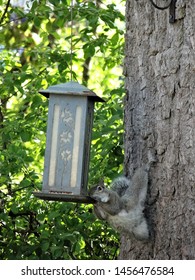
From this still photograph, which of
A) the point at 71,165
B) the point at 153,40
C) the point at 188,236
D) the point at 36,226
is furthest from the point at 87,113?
the point at 36,226

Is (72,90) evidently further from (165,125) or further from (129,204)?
(129,204)

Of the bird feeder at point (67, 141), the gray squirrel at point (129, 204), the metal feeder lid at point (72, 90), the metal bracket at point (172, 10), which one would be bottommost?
the gray squirrel at point (129, 204)

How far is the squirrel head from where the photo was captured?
255cm

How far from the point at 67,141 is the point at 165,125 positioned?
1.17ft

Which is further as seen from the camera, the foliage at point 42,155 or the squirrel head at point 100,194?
the foliage at point 42,155

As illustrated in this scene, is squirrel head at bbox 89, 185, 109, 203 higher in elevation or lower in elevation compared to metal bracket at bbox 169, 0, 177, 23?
lower

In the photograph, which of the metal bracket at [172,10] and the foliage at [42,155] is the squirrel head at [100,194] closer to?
the metal bracket at [172,10]

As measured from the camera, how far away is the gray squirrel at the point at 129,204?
254 cm

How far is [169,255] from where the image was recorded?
251cm

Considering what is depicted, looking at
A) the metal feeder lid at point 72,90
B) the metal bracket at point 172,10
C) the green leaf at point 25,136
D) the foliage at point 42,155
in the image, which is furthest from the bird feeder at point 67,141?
the green leaf at point 25,136

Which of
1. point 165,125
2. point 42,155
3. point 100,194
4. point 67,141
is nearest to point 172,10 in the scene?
point 165,125

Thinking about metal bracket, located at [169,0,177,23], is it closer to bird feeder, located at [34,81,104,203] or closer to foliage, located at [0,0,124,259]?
bird feeder, located at [34,81,104,203]

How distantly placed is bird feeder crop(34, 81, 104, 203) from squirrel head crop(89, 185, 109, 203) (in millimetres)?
40

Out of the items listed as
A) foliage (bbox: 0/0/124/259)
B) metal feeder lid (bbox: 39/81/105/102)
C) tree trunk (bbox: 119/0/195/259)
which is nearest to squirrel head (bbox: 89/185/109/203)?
tree trunk (bbox: 119/0/195/259)
